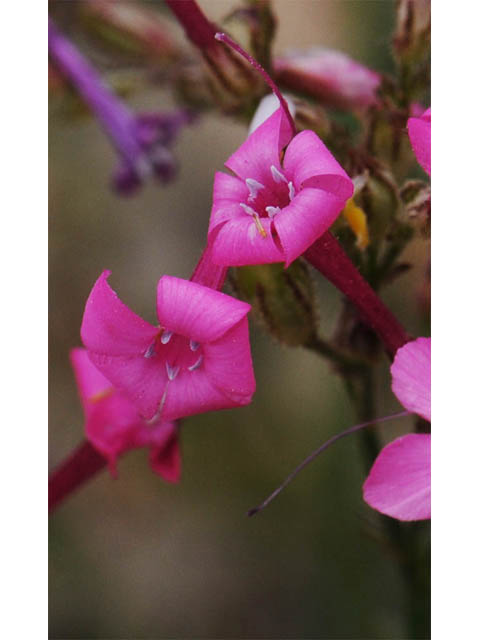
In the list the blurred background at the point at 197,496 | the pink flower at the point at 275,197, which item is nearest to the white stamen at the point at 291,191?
the pink flower at the point at 275,197

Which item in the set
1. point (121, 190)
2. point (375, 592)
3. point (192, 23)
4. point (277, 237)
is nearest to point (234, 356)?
point (277, 237)

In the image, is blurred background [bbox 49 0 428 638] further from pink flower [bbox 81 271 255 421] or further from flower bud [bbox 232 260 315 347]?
pink flower [bbox 81 271 255 421]

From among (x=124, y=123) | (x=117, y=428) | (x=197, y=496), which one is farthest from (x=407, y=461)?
(x=197, y=496)

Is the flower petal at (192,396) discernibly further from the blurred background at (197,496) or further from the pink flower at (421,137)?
the blurred background at (197,496)

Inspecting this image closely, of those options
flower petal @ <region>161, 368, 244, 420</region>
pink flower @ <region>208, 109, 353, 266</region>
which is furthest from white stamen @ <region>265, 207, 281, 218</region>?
flower petal @ <region>161, 368, 244, 420</region>

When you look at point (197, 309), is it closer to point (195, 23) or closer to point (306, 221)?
point (306, 221)

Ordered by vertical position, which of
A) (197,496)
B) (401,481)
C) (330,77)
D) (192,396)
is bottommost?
(197,496)
